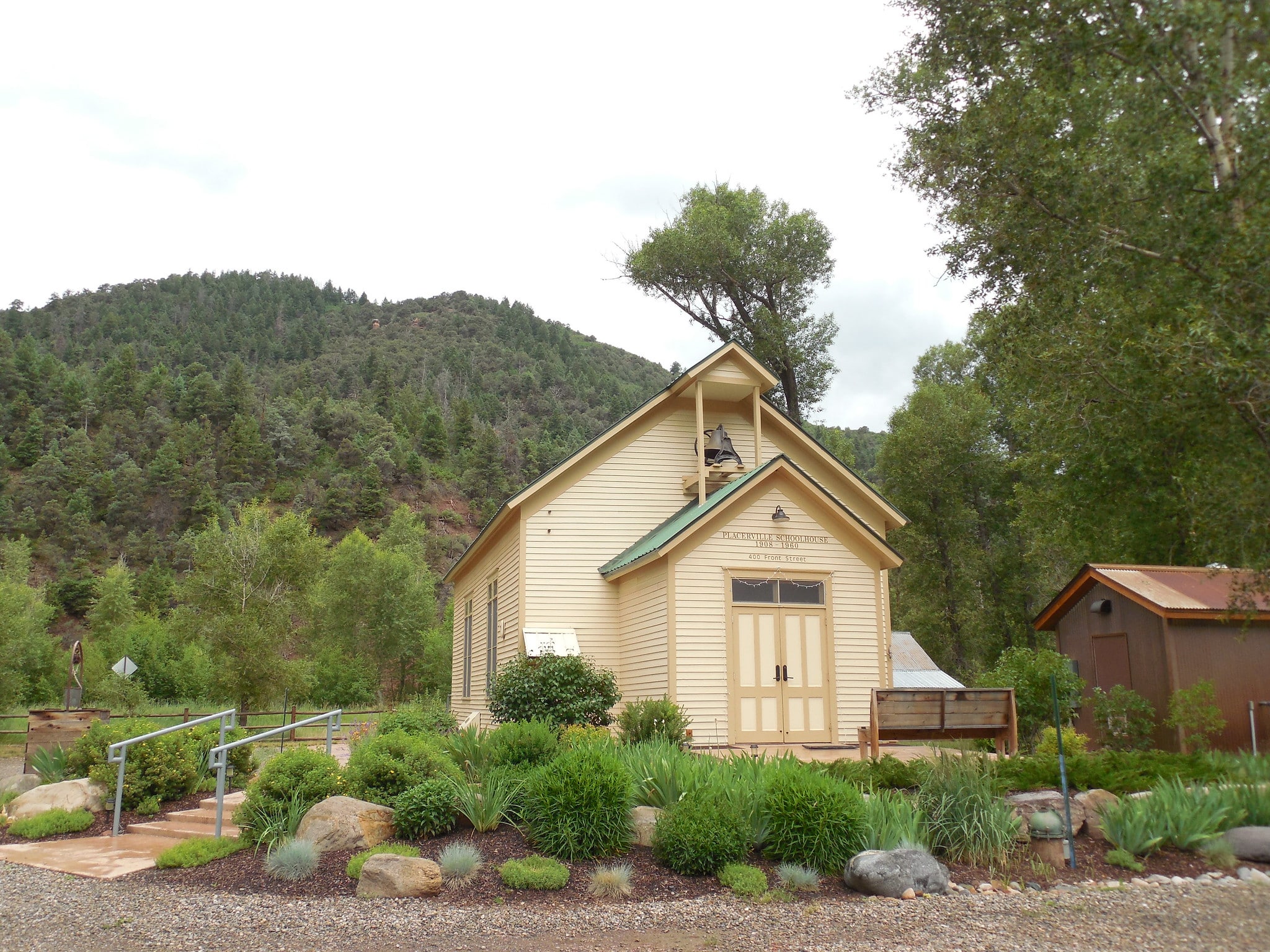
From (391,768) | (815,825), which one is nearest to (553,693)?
(391,768)

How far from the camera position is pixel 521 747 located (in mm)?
9125

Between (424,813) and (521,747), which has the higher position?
(521,747)

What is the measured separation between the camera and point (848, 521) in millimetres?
14328

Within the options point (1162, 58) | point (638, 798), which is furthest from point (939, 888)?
point (1162, 58)

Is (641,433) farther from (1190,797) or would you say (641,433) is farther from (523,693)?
(1190,797)

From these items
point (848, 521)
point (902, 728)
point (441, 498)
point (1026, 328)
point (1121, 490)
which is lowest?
point (902, 728)

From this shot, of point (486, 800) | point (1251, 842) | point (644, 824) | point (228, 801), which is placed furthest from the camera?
point (228, 801)

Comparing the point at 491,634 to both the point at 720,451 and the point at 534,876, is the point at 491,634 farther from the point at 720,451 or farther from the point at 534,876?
the point at 534,876

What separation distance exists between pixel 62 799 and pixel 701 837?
27.4ft

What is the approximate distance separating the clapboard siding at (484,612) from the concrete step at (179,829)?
6587 mm

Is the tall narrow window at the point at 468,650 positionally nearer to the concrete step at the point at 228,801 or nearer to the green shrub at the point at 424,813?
the concrete step at the point at 228,801

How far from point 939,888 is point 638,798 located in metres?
2.53

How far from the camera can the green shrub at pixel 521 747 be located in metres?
9.02

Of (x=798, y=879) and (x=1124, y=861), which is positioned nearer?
(x=798, y=879)
